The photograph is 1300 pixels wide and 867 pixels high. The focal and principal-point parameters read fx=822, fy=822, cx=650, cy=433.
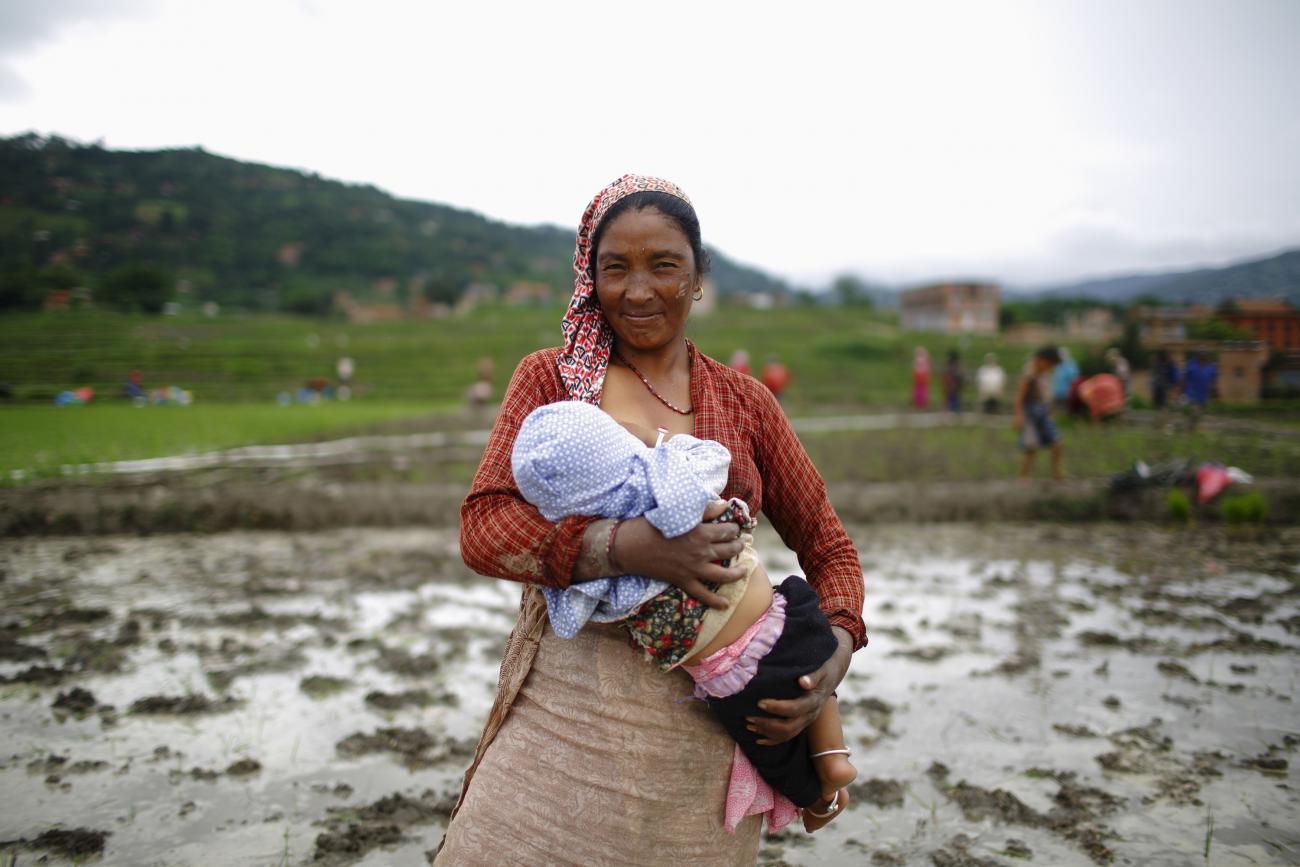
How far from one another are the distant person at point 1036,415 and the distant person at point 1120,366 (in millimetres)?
6898

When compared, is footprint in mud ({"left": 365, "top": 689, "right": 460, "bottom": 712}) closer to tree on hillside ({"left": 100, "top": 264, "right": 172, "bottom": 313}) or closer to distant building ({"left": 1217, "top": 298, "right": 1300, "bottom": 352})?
distant building ({"left": 1217, "top": 298, "right": 1300, "bottom": 352})

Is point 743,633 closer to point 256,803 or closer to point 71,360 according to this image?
point 256,803

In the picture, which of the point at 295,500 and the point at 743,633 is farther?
the point at 295,500

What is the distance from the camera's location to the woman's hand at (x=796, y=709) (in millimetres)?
1457

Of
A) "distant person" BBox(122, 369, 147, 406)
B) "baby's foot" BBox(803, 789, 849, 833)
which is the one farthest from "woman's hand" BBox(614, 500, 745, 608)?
"distant person" BBox(122, 369, 147, 406)

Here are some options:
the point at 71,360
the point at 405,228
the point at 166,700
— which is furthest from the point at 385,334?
the point at 405,228

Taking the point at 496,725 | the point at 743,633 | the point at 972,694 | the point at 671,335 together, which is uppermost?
the point at 671,335

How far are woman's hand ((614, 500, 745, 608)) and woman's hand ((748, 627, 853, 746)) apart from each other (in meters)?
0.25

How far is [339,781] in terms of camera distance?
319cm

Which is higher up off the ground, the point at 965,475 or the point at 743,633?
the point at 743,633

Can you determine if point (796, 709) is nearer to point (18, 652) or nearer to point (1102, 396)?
point (18, 652)

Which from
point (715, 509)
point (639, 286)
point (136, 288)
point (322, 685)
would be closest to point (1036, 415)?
point (322, 685)

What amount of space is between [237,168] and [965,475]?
4243cm

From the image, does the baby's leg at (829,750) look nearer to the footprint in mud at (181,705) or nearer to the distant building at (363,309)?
the footprint in mud at (181,705)
